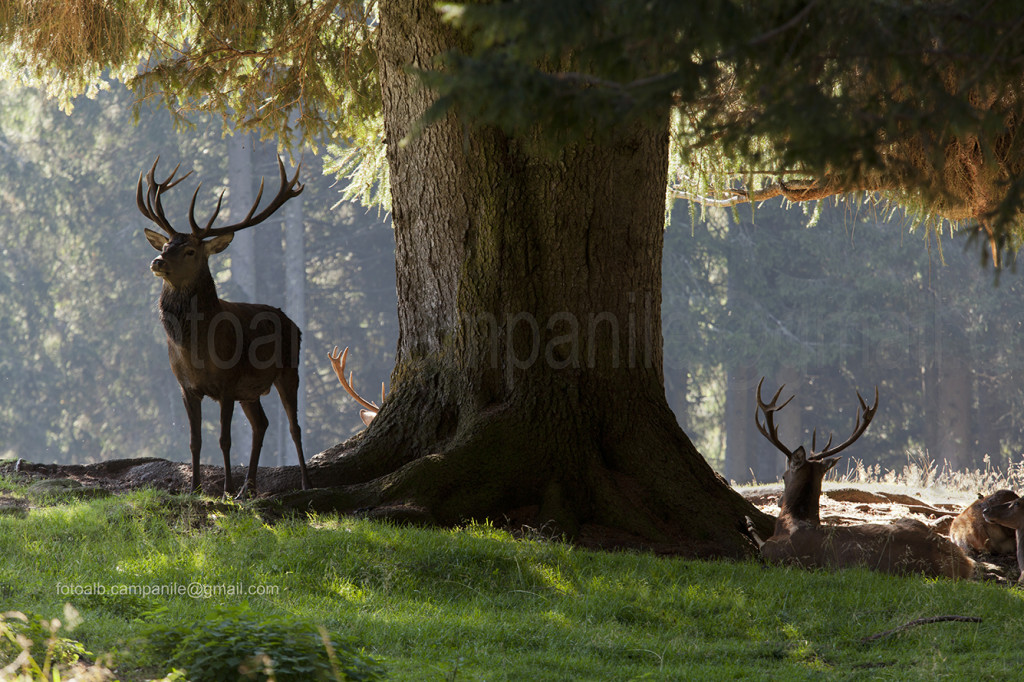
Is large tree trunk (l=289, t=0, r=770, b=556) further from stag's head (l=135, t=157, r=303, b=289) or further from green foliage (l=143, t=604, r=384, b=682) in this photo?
green foliage (l=143, t=604, r=384, b=682)

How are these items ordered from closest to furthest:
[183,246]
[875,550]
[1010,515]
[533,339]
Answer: [875,550] → [183,246] → [1010,515] → [533,339]

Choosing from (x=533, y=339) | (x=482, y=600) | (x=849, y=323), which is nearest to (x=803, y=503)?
(x=533, y=339)

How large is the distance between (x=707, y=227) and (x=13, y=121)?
71.5ft

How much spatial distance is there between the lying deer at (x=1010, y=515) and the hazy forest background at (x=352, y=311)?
2172 cm

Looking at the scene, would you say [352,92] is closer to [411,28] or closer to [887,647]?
[411,28]

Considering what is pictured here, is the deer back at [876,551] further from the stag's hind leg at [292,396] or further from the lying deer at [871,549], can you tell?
the stag's hind leg at [292,396]

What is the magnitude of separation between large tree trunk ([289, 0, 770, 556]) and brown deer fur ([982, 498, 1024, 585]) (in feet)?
5.05

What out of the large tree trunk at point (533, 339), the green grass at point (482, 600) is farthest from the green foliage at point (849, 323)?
the green grass at point (482, 600)

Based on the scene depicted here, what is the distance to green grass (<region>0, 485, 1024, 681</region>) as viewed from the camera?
156 inches

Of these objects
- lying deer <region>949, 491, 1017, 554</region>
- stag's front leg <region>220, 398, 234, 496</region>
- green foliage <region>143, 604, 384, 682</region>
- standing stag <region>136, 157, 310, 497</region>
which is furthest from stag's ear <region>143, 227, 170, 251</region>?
lying deer <region>949, 491, 1017, 554</region>

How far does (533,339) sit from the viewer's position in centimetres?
686

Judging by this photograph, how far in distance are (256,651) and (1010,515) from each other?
5446 millimetres

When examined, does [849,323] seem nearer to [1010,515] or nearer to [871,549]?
[1010,515]

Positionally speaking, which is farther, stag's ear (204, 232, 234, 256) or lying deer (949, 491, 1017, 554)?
lying deer (949, 491, 1017, 554)
